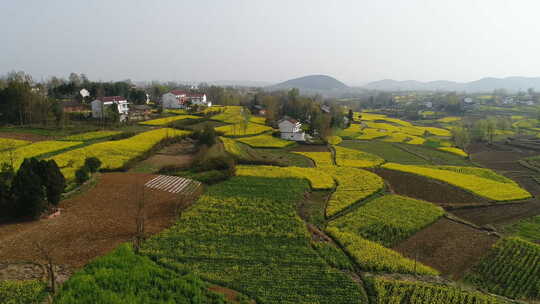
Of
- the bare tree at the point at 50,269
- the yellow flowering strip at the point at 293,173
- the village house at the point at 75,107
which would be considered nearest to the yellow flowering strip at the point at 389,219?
the yellow flowering strip at the point at 293,173

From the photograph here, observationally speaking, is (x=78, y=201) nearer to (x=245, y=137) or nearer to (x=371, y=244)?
(x=371, y=244)

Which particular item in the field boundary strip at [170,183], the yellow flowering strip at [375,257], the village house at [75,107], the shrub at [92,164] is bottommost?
the yellow flowering strip at [375,257]

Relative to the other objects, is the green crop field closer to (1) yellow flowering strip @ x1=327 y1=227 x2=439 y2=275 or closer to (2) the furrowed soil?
(1) yellow flowering strip @ x1=327 y1=227 x2=439 y2=275

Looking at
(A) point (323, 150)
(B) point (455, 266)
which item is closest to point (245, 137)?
(A) point (323, 150)

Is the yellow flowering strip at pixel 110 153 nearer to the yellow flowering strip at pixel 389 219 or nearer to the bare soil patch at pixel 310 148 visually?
the bare soil patch at pixel 310 148

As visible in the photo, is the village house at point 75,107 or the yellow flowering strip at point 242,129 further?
the village house at point 75,107
